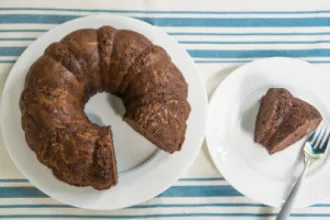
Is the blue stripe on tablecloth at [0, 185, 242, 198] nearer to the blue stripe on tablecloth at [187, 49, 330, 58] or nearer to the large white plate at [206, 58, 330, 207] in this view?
the large white plate at [206, 58, 330, 207]

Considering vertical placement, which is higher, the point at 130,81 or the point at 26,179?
the point at 130,81

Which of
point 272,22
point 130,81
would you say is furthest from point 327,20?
point 130,81

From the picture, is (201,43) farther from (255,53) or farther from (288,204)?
(288,204)

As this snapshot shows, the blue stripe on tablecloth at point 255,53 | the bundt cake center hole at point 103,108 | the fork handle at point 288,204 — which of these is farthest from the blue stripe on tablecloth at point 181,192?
the blue stripe on tablecloth at point 255,53

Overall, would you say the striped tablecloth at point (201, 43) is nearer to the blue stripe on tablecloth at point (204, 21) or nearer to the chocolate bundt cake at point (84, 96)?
the blue stripe on tablecloth at point (204, 21)

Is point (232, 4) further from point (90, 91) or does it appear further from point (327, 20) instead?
point (90, 91)

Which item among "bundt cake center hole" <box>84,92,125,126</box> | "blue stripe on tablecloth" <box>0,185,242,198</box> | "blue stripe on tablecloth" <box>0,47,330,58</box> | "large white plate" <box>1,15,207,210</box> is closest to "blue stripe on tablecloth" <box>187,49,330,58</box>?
"blue stripe on tablecloth" <box>0,47,330,58</box>

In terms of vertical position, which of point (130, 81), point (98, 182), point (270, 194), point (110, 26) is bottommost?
point (270, 194)

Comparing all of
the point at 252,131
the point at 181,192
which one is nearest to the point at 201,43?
the point at 252,131
